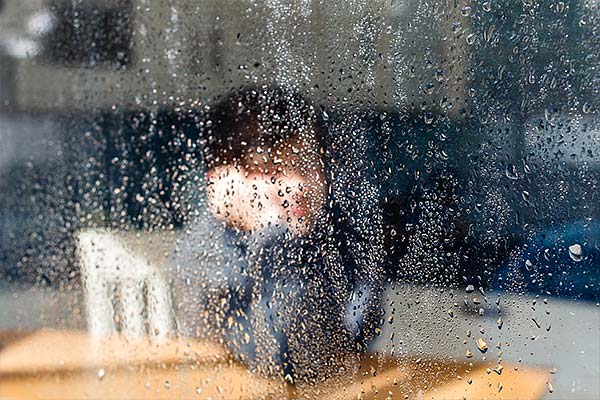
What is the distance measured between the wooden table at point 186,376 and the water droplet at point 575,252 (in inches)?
4.7

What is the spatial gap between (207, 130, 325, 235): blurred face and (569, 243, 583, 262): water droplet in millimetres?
258

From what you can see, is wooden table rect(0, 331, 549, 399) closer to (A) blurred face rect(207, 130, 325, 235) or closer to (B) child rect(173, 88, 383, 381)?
(B) child rect(173, 88, 383, 381)

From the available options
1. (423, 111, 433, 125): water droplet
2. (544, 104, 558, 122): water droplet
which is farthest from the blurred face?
(544, 104, 558, 122): water droplet

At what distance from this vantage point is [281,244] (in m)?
0.70

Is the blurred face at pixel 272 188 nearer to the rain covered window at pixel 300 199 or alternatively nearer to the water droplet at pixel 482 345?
the rain covered window at pixel 300 199

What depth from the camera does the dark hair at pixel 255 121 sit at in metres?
0.67

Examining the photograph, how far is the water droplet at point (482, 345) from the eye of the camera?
2.26ft

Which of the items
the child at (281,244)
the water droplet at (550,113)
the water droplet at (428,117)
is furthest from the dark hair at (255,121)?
the water droplet at (550,113)

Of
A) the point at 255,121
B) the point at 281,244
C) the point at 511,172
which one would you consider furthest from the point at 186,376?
the point at 511,172

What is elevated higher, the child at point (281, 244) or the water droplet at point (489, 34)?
the water droplet at point (489, 34)

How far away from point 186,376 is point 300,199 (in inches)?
8.5

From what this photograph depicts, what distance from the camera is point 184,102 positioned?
667 mm

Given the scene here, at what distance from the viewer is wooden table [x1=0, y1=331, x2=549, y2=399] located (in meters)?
0.67

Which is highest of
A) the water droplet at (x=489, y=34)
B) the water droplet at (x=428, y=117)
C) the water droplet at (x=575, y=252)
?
the water droplet at (x=489, y=34)
